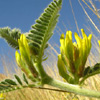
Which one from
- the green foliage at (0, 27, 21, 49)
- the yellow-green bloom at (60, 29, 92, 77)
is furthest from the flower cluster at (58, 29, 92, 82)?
the green foliage at (0, 27, 21, 49)

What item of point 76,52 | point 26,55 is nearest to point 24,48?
point 26,55

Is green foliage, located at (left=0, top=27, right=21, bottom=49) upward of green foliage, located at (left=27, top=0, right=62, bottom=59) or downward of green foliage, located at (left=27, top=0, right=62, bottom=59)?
upward

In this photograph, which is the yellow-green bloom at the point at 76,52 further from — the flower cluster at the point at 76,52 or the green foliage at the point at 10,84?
the green foliage at the point at 10,84

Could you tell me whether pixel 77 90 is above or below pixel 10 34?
below

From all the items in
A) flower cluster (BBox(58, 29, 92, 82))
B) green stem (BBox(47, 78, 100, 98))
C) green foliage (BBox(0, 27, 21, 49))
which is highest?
green foliage (BBox(0, 27, 21, 49))

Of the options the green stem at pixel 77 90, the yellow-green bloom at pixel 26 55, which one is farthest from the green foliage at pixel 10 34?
the green stem at pixel 77 90

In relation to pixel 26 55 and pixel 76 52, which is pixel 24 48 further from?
pixel 76 52

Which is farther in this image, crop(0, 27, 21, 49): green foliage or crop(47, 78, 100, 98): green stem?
crop(0, 27, 21, 49): green foliage

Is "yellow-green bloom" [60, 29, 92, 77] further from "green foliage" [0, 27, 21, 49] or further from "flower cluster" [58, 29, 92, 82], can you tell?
"green foliage" [0, 27, 21, 49]
